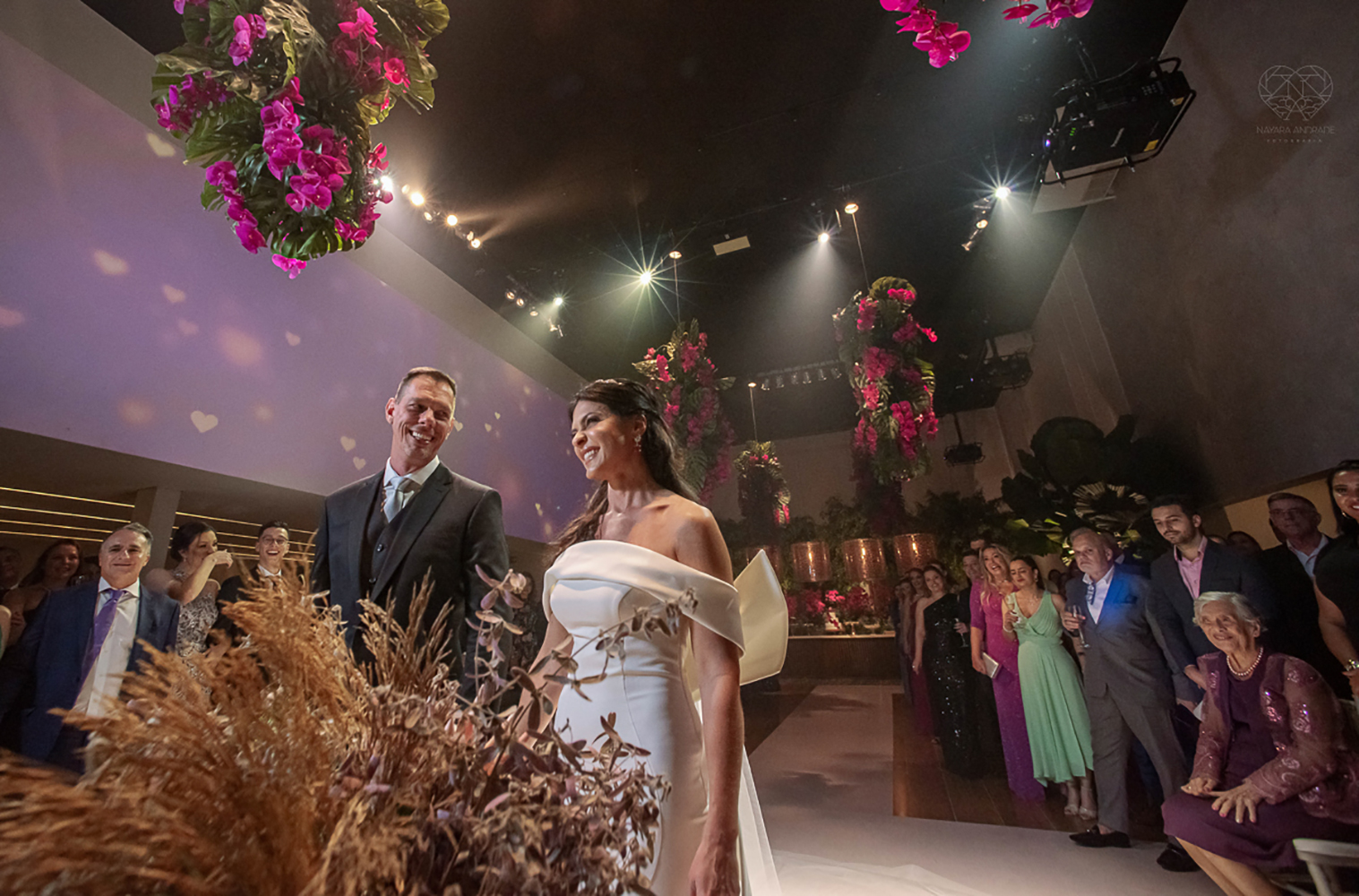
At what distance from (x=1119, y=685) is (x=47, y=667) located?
500 centimetres

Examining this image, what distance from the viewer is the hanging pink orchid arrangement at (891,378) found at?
3990 millimetres

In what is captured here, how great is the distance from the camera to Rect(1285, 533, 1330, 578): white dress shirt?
103 inches

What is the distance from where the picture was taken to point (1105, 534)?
348cm

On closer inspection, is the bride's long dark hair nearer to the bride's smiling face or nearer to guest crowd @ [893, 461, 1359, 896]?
the bride's smiling face

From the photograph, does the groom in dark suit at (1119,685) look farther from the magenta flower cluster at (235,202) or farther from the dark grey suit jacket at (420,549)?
the magenta flower cluster at (235,202)

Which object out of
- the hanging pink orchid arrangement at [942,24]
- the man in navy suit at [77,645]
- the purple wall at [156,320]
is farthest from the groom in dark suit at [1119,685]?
the man in navy suit at [77,645]

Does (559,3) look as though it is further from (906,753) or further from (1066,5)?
(906,753)

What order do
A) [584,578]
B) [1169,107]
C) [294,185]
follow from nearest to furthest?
[294,185]
[584,578]
[1169,107]

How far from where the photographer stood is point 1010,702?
3902 mm

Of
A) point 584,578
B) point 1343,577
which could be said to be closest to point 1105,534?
point 1343,577

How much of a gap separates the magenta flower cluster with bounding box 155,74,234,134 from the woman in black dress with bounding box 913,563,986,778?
4.87m

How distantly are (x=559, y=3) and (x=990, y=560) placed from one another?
4104mm

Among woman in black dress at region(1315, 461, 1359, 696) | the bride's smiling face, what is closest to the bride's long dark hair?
the bride's smiling face

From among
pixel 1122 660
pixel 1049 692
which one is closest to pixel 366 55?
pixel 1122 660
